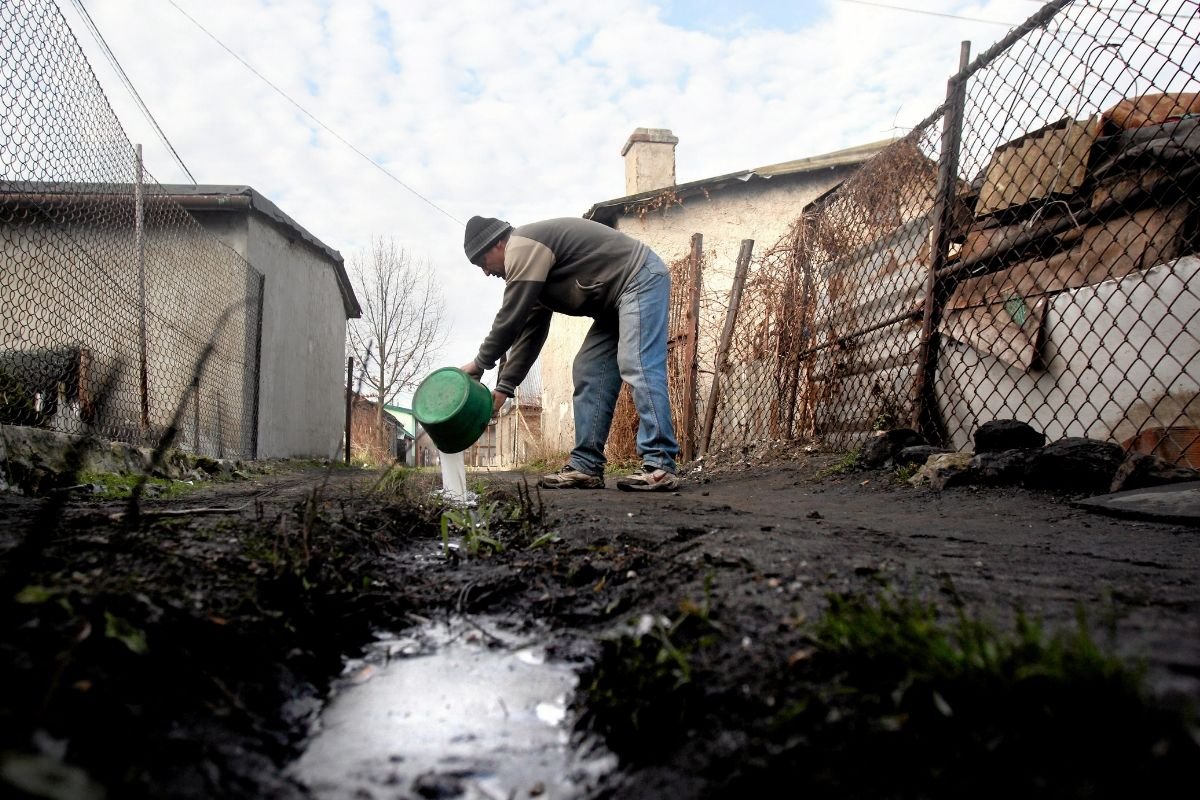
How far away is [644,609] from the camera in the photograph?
1.27m

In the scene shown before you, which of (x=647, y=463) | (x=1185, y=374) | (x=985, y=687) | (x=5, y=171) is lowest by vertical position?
(x=985, y=687)

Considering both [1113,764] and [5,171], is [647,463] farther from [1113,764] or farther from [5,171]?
[1113,764]

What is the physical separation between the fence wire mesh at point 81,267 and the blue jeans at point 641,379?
185 centimetres

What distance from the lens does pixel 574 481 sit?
3.89 metres

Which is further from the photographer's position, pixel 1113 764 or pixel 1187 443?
pixel 1187 443

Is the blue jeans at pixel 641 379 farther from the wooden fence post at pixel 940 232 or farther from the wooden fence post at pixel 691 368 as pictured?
the wooden fence post at pixel 691 368

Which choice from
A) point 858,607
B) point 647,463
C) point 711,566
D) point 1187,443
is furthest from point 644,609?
point 647,463

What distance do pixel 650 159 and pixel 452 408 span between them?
9.78 meters

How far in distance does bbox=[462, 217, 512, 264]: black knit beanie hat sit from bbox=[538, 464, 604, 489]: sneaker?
132 cm

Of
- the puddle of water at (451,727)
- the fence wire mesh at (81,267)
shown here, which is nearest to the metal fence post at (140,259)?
the fence wire mesh at (81,267)

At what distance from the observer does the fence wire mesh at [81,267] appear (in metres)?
2.76

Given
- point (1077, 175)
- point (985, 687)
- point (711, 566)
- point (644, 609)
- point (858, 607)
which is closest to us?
point (985, 687)

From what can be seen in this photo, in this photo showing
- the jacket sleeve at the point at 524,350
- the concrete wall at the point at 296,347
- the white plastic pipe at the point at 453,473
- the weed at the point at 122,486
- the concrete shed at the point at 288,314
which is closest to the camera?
the weed at the point at 122,486

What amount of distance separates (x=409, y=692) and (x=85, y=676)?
17.6 inches
